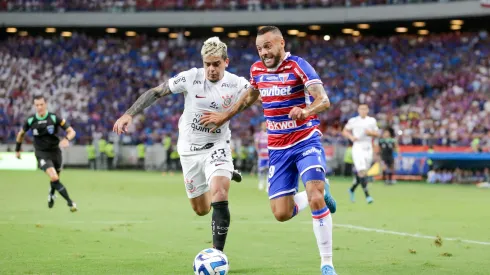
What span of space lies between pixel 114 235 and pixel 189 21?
138ft

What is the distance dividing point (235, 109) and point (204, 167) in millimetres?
925

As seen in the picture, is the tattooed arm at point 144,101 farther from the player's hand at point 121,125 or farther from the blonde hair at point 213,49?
the blonde hair at point 213,49

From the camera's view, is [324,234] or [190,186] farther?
[190,186]

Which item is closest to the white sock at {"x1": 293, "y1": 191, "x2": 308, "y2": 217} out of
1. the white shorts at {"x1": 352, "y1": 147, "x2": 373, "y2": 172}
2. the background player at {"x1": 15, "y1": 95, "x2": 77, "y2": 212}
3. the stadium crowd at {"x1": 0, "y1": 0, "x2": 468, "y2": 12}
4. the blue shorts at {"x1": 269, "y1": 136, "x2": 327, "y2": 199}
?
the blue shorts at {"x1": 269, "y1": 136, "x2": 327, "y2": 199}

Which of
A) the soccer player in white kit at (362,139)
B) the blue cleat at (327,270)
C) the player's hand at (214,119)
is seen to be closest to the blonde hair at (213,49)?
the player's hand at (214,119)

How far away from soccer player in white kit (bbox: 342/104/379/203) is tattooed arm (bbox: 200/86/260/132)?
12395 mm

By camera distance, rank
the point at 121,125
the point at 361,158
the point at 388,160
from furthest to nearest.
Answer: the point at 388,160
the point at 361,158
the point at 121,125

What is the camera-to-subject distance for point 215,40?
9914 mm

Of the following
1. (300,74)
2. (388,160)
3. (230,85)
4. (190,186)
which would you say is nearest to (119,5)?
(388,160)

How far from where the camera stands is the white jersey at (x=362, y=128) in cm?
2252

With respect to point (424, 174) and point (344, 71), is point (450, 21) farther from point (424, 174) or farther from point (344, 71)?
point (424, 174)

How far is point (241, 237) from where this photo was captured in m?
13.0

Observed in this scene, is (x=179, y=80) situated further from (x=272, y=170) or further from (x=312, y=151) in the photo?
(x=312, y=151)

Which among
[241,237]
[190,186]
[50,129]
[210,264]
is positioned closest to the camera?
[210,264]
